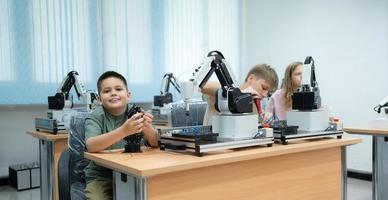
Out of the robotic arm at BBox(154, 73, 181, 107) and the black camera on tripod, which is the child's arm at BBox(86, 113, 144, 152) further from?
the robotic arm at BBox(154, 73, 181, 107)

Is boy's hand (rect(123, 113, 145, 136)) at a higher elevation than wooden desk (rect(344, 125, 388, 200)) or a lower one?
higher

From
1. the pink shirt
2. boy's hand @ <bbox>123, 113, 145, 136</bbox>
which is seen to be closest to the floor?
the pink shirt

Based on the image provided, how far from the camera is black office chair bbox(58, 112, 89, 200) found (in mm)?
1746

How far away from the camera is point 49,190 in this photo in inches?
109

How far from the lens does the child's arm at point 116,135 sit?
1.54 metres

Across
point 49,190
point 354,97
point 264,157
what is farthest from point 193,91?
point 354,97

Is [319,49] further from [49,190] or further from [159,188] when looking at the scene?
[159,188]

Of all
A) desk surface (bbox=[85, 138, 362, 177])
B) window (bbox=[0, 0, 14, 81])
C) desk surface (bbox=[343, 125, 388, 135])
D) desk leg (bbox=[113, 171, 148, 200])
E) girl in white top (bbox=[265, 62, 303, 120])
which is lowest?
desk leg (bbox=[113, 171, 148, 200])

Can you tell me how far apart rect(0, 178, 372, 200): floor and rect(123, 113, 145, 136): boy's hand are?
248 cm

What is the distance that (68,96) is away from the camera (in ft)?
10.1

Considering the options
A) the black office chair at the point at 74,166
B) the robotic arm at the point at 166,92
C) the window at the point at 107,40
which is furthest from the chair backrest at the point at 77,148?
the window at the point at 107,40

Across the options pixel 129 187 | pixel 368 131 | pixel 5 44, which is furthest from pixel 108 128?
pixel 5 44

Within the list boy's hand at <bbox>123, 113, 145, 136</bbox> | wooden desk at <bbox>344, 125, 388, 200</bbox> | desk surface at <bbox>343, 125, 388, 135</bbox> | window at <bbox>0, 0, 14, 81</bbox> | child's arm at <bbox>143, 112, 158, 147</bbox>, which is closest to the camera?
boy's hand at <bbox>123, 113, 145, 136</bbox>

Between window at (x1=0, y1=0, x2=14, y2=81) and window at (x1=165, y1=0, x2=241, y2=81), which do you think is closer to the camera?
window at (x1=0, y1=0, x2=14, y2=81)
